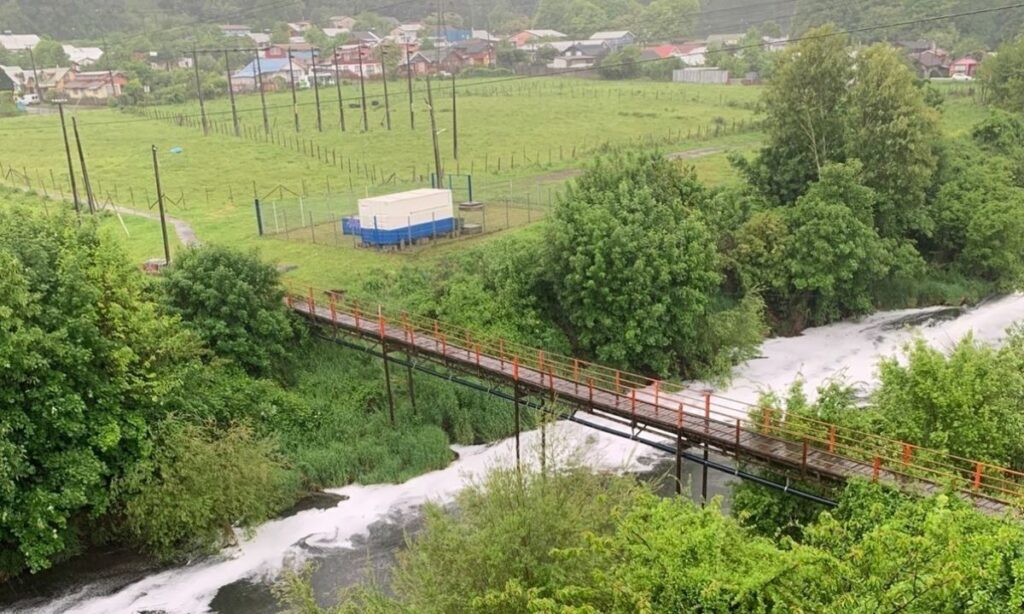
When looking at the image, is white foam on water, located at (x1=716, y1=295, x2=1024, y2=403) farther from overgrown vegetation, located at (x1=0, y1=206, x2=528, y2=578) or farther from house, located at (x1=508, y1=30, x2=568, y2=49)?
house, located at (x1=508, y1=30, x2=568, y2=49)

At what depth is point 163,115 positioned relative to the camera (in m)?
85.1

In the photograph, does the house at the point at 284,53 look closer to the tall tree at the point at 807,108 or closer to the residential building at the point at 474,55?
the residential building at the point at 474,55

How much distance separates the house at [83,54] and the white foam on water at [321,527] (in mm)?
108956

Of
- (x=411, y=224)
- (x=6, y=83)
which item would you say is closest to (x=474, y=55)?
(x=6, y=83)

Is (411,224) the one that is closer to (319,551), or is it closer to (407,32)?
(319,551)

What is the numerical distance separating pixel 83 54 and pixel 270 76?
3268 centimetres

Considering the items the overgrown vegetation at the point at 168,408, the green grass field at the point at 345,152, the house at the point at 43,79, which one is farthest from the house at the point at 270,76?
the overgrown vegetation at the point at 168,408

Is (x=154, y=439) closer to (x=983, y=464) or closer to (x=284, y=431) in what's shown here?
(x=284, y=431)

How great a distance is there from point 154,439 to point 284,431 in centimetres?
558

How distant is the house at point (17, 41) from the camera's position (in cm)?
12362

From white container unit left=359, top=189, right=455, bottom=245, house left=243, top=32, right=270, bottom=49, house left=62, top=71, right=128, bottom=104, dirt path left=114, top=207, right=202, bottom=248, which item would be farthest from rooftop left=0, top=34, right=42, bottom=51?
white container unit left=359, top=189, right=455, bottom=245

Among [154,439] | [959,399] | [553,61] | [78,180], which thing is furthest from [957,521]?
[553,61]

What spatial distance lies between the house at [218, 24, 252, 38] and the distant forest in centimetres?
256

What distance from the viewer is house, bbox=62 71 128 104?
101312 millimetres
